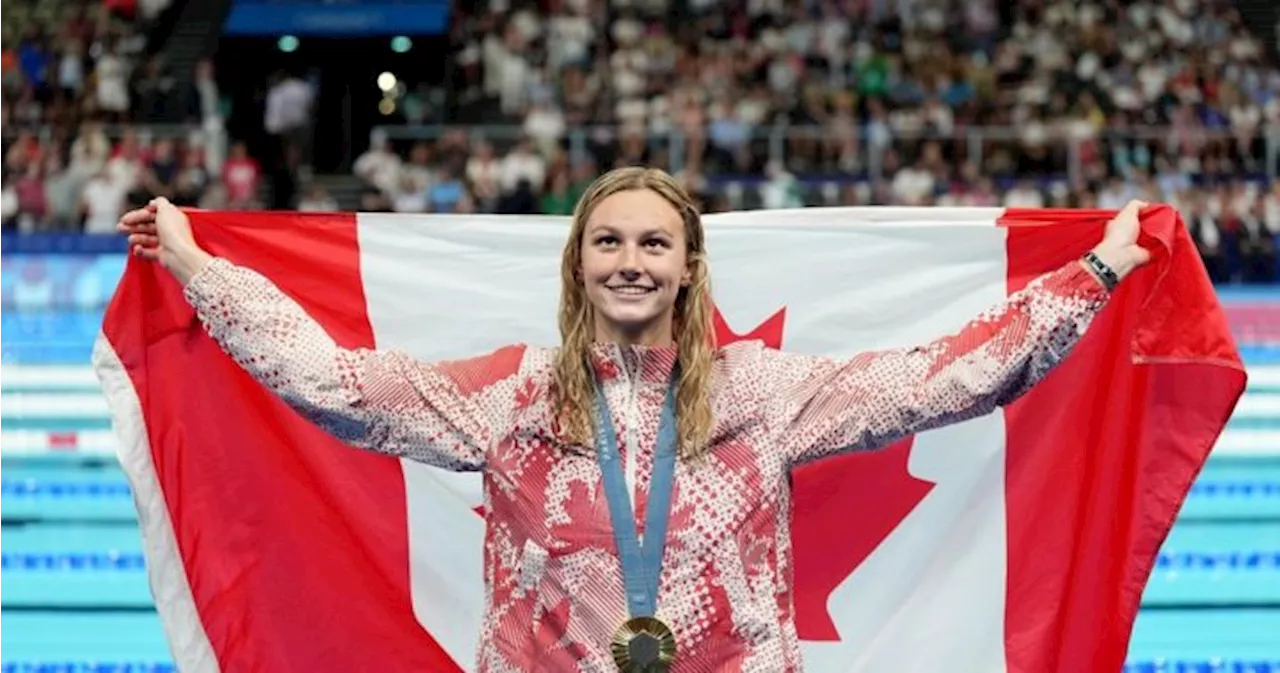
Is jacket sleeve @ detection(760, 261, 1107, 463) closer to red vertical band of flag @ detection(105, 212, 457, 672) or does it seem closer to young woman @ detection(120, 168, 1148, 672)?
young woman @ detection(120, 168, 1148, 672)

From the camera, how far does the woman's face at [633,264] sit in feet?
7.51

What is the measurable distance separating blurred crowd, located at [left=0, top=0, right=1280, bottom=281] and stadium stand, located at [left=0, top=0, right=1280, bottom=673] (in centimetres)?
3

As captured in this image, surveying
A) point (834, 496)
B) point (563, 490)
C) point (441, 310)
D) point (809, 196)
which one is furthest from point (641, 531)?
point (809, 196)

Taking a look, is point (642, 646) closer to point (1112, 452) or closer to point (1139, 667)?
point (1112, 452)

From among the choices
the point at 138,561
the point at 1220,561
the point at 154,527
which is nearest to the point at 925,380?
the point at 154,527

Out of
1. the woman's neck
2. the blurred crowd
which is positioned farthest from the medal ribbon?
the blurred crowd

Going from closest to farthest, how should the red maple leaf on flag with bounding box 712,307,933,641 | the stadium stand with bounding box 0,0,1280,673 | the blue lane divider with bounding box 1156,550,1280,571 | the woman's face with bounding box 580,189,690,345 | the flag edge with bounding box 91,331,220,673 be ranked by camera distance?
the woman's face with bounding box 580,189,690,345 → the flag edge with bounding box 91,331,220,673 → the red maple leaf on flag with bounding box 712,307,933,641 → the blue lane divider with bounding box 1156,550,1280,571 → the stadium stand with bounding box 0,0,1280,673

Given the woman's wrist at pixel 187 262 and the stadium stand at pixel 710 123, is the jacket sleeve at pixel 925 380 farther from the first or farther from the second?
the stadium stand at pixel 710 123

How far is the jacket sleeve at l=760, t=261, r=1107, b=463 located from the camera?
237cm

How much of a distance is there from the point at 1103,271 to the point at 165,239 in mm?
1324

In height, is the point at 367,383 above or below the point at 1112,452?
above

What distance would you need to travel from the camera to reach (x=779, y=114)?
16031 mm

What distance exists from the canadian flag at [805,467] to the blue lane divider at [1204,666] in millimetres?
1861

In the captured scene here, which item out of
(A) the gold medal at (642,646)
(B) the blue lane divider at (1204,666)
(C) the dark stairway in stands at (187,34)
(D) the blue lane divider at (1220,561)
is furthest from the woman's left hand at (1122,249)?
(C) the dark stairway in stands at (187,34)
